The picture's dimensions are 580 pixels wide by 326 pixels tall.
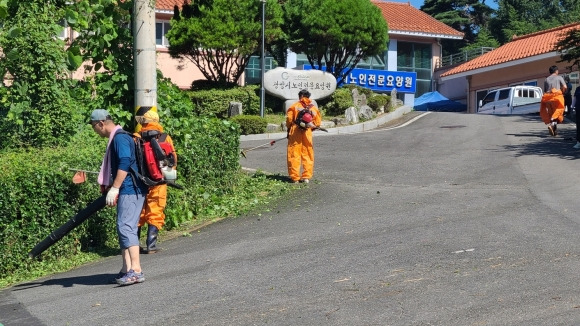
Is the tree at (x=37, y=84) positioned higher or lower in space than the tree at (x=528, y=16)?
lower

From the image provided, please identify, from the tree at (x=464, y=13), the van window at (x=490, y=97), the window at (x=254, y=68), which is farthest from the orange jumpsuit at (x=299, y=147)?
the tree at (x=464, y=13)

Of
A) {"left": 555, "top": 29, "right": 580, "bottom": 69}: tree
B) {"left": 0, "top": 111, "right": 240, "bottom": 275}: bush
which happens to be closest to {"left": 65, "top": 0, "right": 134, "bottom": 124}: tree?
{"left": 0, "top": 111, "right": 240, "bottom": 275}: bush

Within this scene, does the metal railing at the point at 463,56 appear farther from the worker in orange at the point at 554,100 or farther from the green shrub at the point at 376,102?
the worker in orange at the point at 554,100

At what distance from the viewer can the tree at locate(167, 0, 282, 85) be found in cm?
3009

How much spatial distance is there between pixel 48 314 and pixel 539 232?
17.4 ft

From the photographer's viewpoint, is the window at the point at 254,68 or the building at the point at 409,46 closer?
the window at the point at 254,68

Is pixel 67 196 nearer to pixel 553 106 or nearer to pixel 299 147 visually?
pixel 299 147

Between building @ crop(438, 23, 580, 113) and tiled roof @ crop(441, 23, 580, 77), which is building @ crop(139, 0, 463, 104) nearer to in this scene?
building @ crop(438, 23, 580, 113)

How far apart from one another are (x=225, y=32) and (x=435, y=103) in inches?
668

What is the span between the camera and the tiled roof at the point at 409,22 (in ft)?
148

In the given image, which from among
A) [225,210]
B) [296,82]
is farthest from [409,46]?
[225,210]

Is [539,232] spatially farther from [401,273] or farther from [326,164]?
[326,164]

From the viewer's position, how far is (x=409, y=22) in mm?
46000

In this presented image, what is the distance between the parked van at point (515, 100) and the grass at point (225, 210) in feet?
63.5
